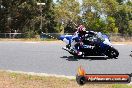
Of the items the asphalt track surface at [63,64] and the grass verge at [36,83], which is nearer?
the grass verge at [36,83]

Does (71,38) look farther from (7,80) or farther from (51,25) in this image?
(51,25)

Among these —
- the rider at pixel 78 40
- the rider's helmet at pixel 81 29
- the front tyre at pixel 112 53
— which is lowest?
the front tyre at pixel 112 53

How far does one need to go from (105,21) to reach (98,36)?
136 ft

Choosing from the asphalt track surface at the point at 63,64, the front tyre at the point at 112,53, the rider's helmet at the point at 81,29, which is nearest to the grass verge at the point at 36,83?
the asphalt track surface at the point at 63,64

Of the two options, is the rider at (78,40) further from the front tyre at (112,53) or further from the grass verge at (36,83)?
the grass verge at (36,83)

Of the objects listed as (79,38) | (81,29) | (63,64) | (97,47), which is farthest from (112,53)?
(63,64)

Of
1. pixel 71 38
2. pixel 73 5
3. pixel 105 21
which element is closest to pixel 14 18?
pixel 73 5

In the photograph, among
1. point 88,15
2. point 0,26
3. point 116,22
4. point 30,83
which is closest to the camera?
point 30,83

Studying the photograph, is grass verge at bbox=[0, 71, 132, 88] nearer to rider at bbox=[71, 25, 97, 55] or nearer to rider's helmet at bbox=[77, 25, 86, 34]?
rider's helmet at bbox=[77, 25, 86, 34]

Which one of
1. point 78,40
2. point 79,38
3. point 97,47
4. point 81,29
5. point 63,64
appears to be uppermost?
point 81,29

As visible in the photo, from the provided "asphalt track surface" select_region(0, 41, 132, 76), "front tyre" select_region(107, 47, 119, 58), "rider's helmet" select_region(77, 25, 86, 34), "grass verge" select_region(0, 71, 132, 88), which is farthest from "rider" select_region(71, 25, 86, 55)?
"grass verge" select_region(0, 71, 132, 88)

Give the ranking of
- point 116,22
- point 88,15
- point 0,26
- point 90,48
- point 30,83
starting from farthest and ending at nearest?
point 116,22 < point 0,26 < point 88,15 < point 90,48 < point 30,83

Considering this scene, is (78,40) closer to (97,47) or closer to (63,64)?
(97,47)

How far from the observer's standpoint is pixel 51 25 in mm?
65062
